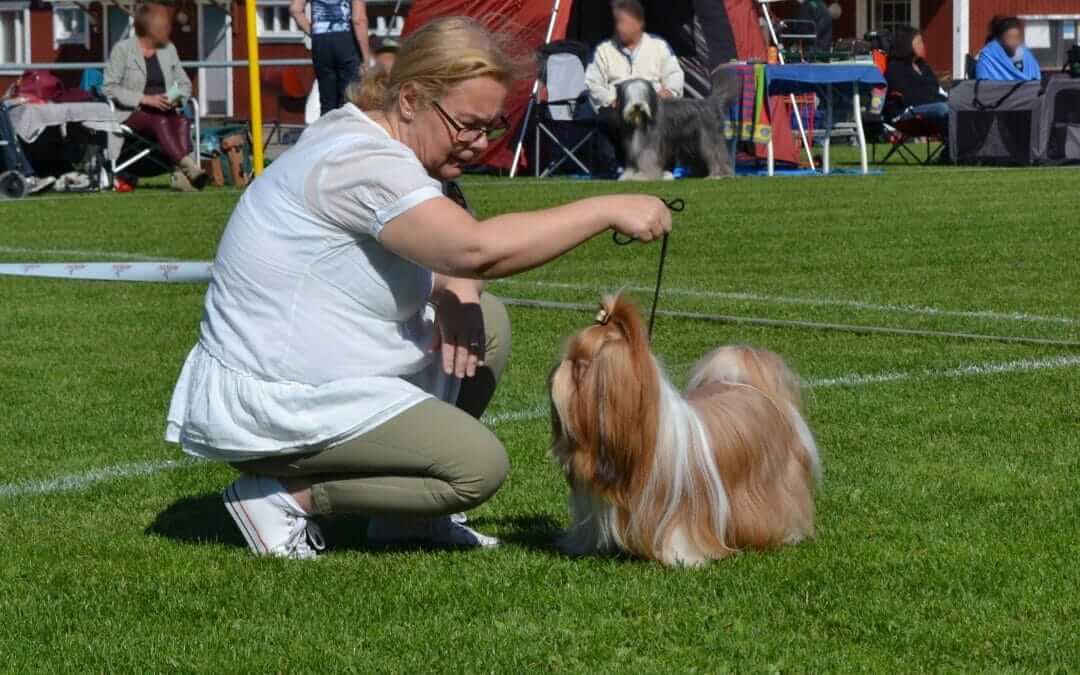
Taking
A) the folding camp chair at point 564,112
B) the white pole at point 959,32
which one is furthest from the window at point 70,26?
the folding camp chair at point 564,112

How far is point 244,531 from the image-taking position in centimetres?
381

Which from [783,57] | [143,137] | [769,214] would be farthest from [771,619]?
[783,57]

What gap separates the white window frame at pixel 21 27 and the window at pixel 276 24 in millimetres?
5885

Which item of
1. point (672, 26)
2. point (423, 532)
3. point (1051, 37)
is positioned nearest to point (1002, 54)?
point (672, 26)

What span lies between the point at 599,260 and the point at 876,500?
514 centimetres

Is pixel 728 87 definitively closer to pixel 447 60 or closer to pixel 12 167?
pixel 12 167

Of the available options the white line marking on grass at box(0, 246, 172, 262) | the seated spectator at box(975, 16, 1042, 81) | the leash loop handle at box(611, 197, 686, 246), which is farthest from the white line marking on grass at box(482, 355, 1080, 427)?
the seated spectator at box(975, 16, 1042, 81)

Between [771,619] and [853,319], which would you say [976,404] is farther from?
[771,619]

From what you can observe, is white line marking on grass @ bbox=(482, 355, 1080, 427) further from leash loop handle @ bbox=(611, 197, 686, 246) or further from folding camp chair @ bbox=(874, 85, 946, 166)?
folding camp chair @ bbox=(874, 85, 946, 166)

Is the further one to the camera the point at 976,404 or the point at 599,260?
the point at 599,260

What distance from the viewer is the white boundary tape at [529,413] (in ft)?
14.8

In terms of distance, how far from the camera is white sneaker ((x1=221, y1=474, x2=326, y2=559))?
12.3 ft

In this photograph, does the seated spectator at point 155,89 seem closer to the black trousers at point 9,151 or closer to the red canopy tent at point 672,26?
the black trousers at point 9,151

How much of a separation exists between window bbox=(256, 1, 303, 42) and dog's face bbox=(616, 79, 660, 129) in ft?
64.6
